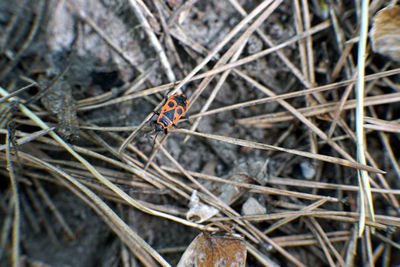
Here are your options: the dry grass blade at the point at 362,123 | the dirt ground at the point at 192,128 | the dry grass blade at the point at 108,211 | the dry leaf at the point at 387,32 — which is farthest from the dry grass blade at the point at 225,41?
the dry grass blade at the point at 108,211

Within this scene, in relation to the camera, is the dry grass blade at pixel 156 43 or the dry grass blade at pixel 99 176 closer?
the dry grass blade at pixel 99 176

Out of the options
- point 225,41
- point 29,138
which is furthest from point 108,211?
point 225,41

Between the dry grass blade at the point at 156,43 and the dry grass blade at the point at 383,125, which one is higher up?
the dry grass blade at the point at 156,43

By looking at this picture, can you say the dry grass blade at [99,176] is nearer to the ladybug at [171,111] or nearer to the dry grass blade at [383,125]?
the ladybug at [171,111]

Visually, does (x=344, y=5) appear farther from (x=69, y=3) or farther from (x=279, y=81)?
(x=69, y=3)

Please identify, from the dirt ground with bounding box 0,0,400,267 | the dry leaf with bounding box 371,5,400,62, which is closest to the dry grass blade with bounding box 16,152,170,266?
the dirt ground with bounding box 0,0,400,267

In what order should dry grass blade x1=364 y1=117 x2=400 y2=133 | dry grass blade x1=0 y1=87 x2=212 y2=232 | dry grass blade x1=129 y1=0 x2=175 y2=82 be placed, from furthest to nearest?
dry grass blade x1=129 y1=0 x2=175 y2=82 < dry grass blade x1=364 y1=117 x2=400 y2=133 < dry grass blade x1=0 y1=87 x2=212 y2=232

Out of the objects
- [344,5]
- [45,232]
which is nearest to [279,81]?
[344,5]

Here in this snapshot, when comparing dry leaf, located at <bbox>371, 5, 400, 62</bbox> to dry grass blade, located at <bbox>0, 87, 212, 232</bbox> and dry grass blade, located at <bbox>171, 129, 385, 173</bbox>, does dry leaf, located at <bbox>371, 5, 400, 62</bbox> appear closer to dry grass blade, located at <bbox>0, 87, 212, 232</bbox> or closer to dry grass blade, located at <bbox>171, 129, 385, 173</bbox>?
dry grass blade, located at <bbox>171, 129, 385, 173</bbox>
